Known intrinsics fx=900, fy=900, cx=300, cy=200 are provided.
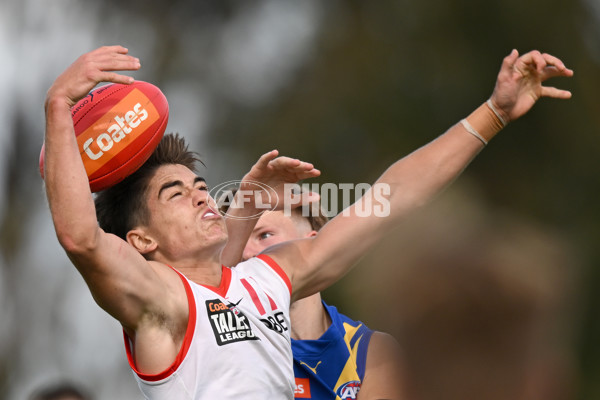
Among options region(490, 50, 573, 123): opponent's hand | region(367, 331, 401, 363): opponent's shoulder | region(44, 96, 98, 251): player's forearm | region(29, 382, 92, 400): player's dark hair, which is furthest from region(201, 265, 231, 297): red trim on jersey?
region(29, 382, 92, 400): player's dark hair

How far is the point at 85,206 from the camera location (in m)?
3.72

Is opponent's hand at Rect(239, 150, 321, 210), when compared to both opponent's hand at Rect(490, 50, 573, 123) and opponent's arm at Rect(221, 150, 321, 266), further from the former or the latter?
opponent's hand at Rect(490, 50, 573, 123)

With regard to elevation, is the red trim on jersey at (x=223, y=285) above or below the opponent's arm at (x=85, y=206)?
below

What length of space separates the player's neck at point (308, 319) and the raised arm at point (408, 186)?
89 cm

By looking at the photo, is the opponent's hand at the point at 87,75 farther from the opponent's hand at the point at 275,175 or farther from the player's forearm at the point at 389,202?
the player's forearm at the point at 389,202

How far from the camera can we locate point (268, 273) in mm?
4547

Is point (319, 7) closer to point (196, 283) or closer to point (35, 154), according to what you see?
point (35, 154)

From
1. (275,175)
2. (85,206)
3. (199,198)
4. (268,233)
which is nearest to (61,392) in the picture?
(268,233)

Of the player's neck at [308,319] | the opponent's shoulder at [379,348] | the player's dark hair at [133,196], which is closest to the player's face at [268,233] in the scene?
the player's neck at [308,319]

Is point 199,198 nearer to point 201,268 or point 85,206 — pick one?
point 201,268

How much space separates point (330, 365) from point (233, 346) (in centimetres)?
138

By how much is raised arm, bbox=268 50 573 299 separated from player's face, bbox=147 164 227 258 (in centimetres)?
42

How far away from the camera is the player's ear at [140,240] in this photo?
4527 millimetres

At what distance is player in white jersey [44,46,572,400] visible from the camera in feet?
12.2
